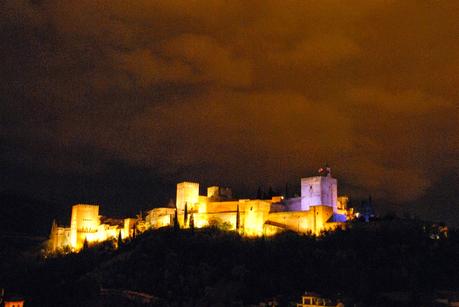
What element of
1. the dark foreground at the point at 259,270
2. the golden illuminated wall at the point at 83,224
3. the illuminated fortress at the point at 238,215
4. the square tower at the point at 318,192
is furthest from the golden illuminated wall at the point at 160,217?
the square tower at the point at 318,192

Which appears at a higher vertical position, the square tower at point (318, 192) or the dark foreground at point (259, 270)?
the square tower at point (318, 192)

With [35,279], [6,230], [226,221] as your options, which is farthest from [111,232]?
[6,230]

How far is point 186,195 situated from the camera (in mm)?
83562

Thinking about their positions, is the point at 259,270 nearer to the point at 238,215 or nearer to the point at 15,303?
the point at 238,215

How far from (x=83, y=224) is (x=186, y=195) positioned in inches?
647

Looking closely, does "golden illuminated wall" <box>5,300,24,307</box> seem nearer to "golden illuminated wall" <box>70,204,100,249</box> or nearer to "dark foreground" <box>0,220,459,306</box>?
"dark foreground" <box>0,220,459,306</box>

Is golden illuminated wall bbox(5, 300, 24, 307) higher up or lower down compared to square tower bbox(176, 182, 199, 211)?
lower down

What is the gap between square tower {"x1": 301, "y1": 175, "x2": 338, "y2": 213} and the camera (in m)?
75.8

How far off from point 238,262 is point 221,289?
5.00 meters

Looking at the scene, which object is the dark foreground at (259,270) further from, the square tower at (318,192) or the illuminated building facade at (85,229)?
the illuminated building facade at (85,229)

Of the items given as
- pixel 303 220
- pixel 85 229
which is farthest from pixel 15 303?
pixel 303 220

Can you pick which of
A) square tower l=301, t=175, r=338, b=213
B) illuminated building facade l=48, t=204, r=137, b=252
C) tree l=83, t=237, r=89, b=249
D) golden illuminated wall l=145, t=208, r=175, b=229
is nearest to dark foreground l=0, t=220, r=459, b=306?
golden illuminated wall l=145, t=208, r=175, b=229

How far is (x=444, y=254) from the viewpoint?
60469mm

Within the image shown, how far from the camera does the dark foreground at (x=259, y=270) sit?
57.2m
